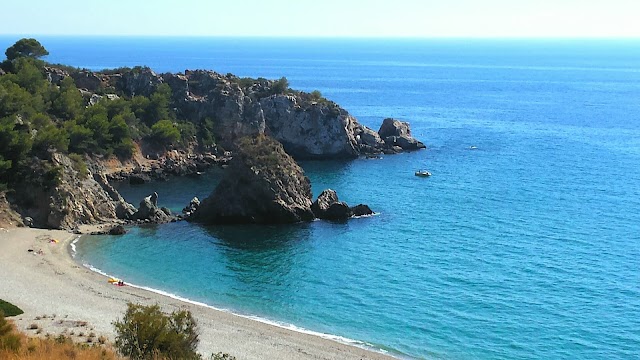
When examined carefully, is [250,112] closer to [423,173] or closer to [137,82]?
[137,82]

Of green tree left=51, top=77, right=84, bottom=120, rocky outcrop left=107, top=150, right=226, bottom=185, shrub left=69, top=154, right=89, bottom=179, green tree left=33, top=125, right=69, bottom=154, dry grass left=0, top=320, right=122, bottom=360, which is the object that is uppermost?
green tree left=51, top=77, right=84, bottom=120

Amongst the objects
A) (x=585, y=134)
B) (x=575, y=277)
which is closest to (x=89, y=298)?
(x=575, y=277)

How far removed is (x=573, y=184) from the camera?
81.3 metres

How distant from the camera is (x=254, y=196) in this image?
66188 mm

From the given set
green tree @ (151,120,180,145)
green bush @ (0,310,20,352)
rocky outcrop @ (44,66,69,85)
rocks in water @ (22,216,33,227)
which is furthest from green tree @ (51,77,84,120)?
green bush @ (0,310,20,352)

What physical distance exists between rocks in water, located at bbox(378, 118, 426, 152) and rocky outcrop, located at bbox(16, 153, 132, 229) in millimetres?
52616

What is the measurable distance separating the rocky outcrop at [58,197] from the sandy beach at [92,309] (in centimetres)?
527

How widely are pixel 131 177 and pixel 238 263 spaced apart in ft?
103

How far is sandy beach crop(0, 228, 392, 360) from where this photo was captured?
38250 mm

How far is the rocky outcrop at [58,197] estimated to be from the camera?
201 ft

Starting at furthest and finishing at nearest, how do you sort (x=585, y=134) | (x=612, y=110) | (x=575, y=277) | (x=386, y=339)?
(x=612, y=110) < (x=585, y=134) < (x=575, y=277) < (x=386, y=339)

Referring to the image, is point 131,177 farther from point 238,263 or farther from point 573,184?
point 573,184

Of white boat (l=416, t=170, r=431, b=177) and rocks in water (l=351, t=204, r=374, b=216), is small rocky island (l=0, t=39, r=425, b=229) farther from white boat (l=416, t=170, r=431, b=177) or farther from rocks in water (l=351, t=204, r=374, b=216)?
white boat (l=416, t=170, r=431, b=177)

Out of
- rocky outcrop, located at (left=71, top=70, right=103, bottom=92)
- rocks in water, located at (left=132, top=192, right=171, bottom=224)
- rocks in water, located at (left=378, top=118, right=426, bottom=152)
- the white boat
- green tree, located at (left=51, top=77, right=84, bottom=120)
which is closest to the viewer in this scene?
rocks in water, located at (left=132, top=192, right=171, bottom=224)
